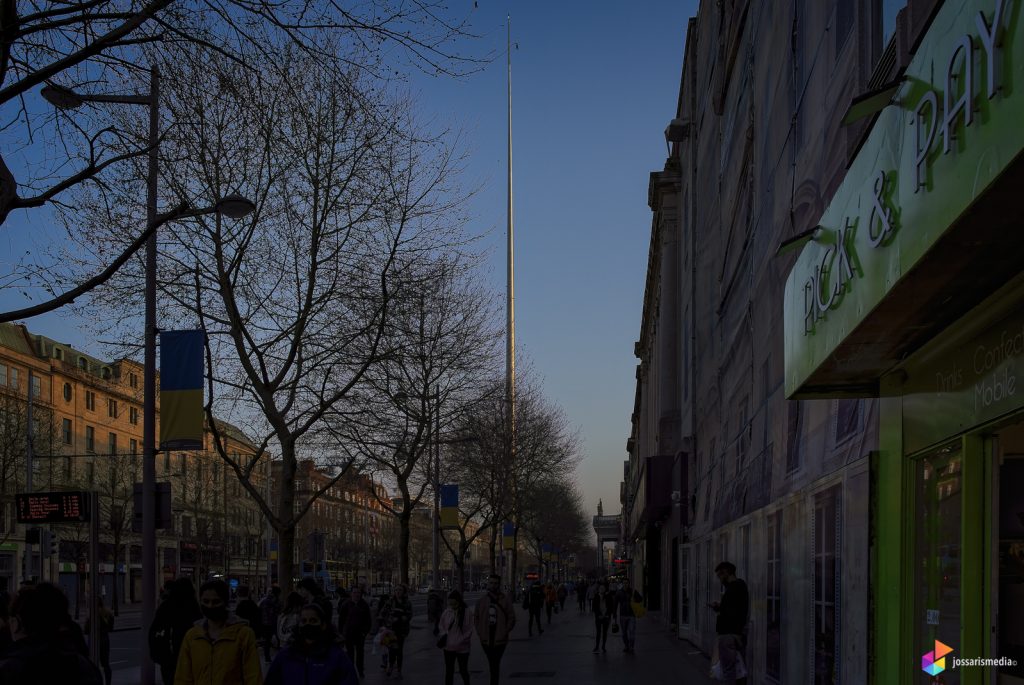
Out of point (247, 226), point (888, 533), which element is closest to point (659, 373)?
point (247, 226)

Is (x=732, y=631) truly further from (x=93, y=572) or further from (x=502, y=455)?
(x=502, y=455)

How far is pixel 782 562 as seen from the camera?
13.0 m

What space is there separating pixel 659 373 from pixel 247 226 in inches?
976

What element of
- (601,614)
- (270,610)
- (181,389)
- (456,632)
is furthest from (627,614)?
(181,389)

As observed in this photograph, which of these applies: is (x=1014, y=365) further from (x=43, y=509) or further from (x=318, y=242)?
(x=318, y=242)

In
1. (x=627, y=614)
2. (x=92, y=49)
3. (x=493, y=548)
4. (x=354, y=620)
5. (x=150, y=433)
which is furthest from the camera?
(x=493, y=548)

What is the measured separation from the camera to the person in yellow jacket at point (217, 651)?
23.4 feet

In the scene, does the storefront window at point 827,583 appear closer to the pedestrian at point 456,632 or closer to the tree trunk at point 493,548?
the pedestrian at point 456,632

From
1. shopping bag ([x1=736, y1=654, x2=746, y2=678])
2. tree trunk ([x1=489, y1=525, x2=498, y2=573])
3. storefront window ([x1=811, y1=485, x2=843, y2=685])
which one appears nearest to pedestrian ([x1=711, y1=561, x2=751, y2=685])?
shopping bag ([x1=736, y1=654, x2=746, y2=678])

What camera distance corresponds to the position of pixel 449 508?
39531 mm

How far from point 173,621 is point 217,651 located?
3.37 metres

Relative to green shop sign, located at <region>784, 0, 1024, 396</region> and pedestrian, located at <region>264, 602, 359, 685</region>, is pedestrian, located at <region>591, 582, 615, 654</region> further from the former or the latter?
pedestrian, located at <region>264, 602, 359, 685</region>

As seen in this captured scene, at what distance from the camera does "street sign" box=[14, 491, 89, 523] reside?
566 inches

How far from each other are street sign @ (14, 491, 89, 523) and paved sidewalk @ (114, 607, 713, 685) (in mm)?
5575
